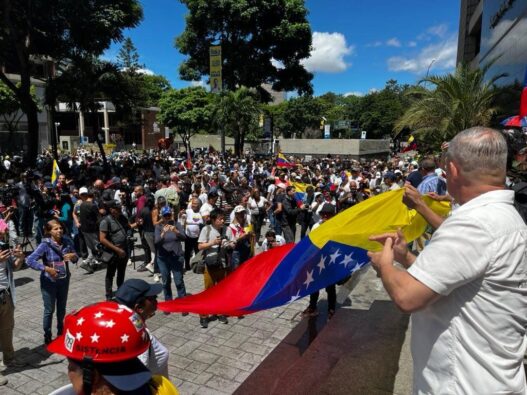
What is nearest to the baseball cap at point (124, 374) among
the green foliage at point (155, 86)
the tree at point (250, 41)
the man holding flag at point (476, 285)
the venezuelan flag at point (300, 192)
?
the man holding flag at point (476, 285)

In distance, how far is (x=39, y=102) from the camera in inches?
1607

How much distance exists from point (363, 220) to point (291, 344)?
105 inches

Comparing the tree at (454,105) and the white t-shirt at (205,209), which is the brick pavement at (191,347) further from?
the tree at (454,105)

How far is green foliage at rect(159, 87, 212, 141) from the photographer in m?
44.4

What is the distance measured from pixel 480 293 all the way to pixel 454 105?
545 inches

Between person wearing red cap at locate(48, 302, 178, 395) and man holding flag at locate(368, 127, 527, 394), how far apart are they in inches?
42.9

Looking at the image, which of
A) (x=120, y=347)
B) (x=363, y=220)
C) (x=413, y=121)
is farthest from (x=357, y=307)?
(x=413, y=121)

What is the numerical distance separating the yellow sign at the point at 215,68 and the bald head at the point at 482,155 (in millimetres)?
26801

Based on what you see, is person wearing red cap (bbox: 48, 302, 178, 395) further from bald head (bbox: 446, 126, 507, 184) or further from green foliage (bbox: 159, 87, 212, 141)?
green foliage (bbox: 159, 87, 212, 141)

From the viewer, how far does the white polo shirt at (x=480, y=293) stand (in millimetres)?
1445

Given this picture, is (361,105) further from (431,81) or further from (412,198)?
(412,198)

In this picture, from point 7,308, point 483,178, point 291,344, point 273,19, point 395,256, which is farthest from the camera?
point 273,19

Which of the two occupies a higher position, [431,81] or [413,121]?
[431,81]

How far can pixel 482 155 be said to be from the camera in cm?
154
